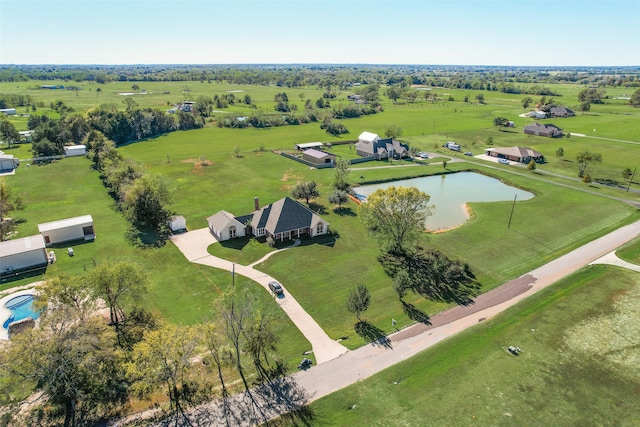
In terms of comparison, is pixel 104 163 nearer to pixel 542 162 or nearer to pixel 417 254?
pixel 417 254

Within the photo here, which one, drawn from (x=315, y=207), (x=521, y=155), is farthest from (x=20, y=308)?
(x=521, y=155)

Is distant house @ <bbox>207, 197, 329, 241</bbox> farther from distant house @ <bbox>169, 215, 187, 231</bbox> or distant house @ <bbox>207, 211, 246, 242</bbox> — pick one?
distant house @ <bbox>169, 215, 187, 231</bbox>

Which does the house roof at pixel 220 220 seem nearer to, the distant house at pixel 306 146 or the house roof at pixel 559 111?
the distant house at pixel 306 146

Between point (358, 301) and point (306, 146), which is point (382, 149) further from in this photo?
point (358, 301)

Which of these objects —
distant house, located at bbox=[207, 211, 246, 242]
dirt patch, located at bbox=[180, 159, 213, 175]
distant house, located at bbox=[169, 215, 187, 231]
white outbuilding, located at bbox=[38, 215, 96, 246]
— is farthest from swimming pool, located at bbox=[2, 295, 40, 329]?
dirt patch, located at bbox=[180, 159, 213, 175]

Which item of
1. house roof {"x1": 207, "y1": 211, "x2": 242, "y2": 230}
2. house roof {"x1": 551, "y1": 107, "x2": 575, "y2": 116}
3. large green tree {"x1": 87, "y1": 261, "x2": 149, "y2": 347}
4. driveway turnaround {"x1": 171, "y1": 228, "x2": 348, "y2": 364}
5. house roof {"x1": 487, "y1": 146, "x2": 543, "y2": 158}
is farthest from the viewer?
house roof {"x1": 551, "y1": 107, "x2": 575, "y2": 116}

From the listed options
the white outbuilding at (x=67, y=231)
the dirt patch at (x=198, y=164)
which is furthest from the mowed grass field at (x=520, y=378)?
the dirt patch at (x=198, y=164)

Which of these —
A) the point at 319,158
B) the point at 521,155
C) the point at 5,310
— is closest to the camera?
the point at 5,310
